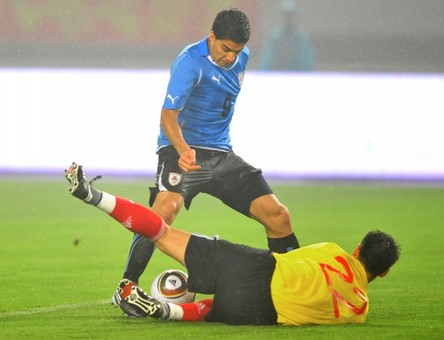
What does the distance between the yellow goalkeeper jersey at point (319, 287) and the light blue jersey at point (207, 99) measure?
1354 millimetres

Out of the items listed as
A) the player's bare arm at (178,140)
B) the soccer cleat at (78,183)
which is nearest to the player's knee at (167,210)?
the player's bare arm at (178,140)

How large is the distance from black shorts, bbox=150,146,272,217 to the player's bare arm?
0.31 meters

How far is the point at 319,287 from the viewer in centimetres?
649

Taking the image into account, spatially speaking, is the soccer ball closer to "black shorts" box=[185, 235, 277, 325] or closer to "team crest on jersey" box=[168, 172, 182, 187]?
"black shorts" box=[185, 235, 277, 325]

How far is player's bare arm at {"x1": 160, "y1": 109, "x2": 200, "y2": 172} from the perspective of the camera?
7.02 m

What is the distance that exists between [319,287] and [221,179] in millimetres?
1472

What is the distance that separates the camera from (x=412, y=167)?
48.5ft

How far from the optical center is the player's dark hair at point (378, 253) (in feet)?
21.9

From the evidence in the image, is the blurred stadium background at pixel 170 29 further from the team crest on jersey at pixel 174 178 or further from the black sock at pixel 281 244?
the team crest on jersey at pixel 174 178

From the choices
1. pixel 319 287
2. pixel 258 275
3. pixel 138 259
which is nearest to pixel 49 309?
pixel 138 259

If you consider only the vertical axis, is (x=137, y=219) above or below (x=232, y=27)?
below

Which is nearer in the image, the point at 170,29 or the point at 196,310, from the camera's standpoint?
the point at 196,310

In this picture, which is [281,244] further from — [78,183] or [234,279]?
[78,183]

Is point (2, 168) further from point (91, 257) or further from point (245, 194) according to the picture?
point (245, 194)
